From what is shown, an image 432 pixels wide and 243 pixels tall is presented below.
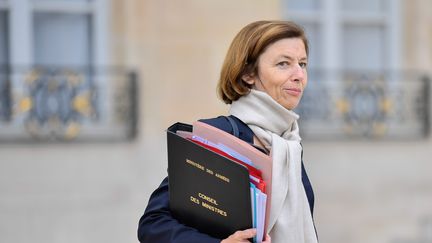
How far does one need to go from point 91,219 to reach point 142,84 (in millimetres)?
1295

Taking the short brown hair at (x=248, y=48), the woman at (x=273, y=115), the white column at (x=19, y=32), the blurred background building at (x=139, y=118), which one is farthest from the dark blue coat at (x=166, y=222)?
the white column at (x=19, y=32)

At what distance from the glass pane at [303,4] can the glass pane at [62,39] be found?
2225 mm

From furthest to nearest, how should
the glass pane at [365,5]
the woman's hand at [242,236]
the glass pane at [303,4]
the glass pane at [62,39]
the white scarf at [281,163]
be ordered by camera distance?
the glass pane at [365,5] < the glass pane at [303,4] < the glass pane at [62,39] < the white scarf at [281,163] < the woman's hand at [242,236]

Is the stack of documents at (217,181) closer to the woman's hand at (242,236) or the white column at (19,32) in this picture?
the woman's hand at (242,236)

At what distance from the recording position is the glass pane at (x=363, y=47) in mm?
9734

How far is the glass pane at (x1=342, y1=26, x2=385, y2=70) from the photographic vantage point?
9734 mm

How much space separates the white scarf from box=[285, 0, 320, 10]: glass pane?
685cm

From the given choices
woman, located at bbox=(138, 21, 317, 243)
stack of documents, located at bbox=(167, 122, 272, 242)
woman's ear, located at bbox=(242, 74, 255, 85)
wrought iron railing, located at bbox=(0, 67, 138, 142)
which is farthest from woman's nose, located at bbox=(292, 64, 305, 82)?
wrought iron railing, located at bbox=(0, 67, 138, 142)

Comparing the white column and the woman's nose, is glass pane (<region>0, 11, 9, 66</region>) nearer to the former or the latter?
the white column

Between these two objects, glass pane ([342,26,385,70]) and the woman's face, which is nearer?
the woman's face

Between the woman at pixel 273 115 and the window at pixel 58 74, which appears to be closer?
the woman at pixel 273 115

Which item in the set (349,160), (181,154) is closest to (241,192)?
(181,154)

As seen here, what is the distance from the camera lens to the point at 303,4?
9.46 metres

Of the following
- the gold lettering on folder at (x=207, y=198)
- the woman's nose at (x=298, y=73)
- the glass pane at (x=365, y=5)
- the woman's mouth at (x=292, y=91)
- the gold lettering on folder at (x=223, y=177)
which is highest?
the glass pane at (x=365, y=5)
